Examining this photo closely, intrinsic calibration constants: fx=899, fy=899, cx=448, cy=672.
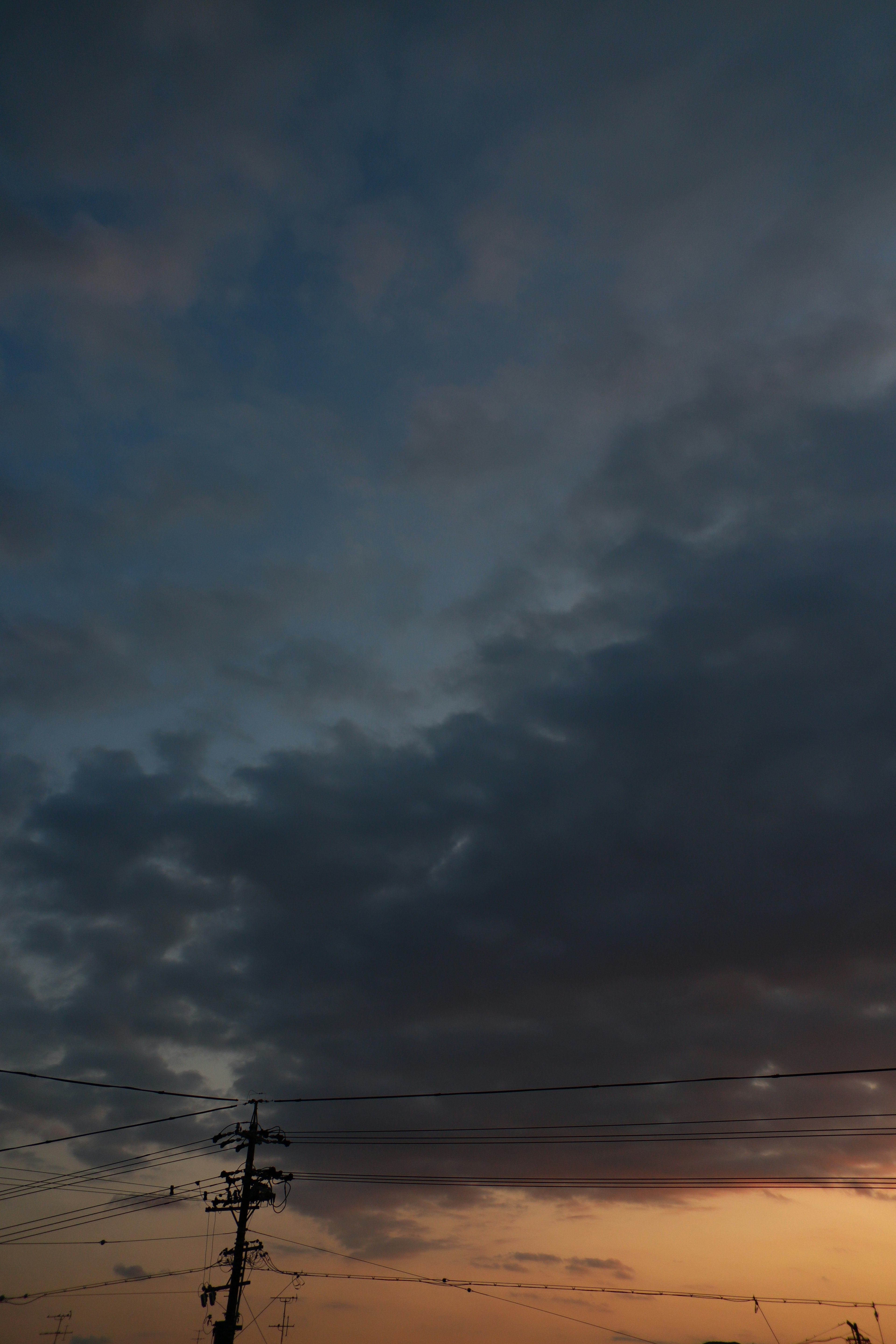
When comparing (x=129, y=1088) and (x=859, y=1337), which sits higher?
(x=129, y=1088)

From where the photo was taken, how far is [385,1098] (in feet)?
137

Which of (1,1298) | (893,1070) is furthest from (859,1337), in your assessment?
(1,1298)

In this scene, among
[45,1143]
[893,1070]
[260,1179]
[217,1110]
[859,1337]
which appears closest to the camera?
[893,1070]

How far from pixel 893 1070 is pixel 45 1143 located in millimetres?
45147

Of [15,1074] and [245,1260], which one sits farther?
[245,1260]

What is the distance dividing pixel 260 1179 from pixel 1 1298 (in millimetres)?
43204

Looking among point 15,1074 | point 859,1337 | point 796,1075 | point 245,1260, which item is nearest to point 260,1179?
point 245,1260

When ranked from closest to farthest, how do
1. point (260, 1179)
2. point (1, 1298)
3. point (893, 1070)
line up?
point (893, 1070) < point (260, 1179) < point (1, 1298)

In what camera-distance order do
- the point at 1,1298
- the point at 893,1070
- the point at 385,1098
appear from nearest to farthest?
the point at 893,1070, the point at 385,1098, the point at 1,1298

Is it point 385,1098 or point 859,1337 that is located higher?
point 385,1098

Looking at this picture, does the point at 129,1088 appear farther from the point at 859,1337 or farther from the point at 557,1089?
the point at 859,1337

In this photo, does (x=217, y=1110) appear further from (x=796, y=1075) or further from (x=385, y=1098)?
(x=796, y=1075)

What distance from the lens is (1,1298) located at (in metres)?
82.2

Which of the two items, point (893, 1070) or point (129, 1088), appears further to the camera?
point (129, 1088)
